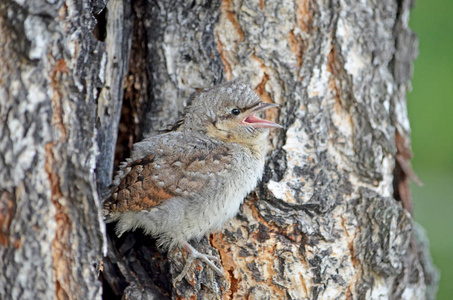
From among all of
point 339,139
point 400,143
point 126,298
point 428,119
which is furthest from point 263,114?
point 428,119

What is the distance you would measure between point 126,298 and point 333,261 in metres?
1.36

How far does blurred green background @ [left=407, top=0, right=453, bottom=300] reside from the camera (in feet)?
18.2

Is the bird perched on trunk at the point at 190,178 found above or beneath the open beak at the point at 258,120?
beneath

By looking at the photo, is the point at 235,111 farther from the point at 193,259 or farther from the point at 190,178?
the point at 193,259

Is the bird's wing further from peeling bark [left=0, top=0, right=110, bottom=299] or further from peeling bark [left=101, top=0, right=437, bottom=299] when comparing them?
peeling bark [left=0, top=0, right=110, bottom=299]

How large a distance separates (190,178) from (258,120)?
2.26ft

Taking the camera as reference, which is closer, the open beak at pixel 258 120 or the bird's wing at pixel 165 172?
the bird's wing at pixel 165 172

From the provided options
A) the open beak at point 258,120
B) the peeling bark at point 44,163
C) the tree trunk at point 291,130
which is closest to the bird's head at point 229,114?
the open beak at point 258,120

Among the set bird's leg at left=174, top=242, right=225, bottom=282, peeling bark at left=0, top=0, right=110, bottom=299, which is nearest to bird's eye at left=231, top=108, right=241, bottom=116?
bird's leg at left=174, top=242, right=225, bottom=282

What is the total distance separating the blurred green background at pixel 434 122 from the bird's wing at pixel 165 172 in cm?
296

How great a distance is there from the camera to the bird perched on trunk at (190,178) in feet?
10.9

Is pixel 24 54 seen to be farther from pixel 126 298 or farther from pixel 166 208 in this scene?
pixel 126 298

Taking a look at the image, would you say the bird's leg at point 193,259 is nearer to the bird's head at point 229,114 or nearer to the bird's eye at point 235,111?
the bird's head at point 229,114

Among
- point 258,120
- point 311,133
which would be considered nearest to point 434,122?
point 311,133
